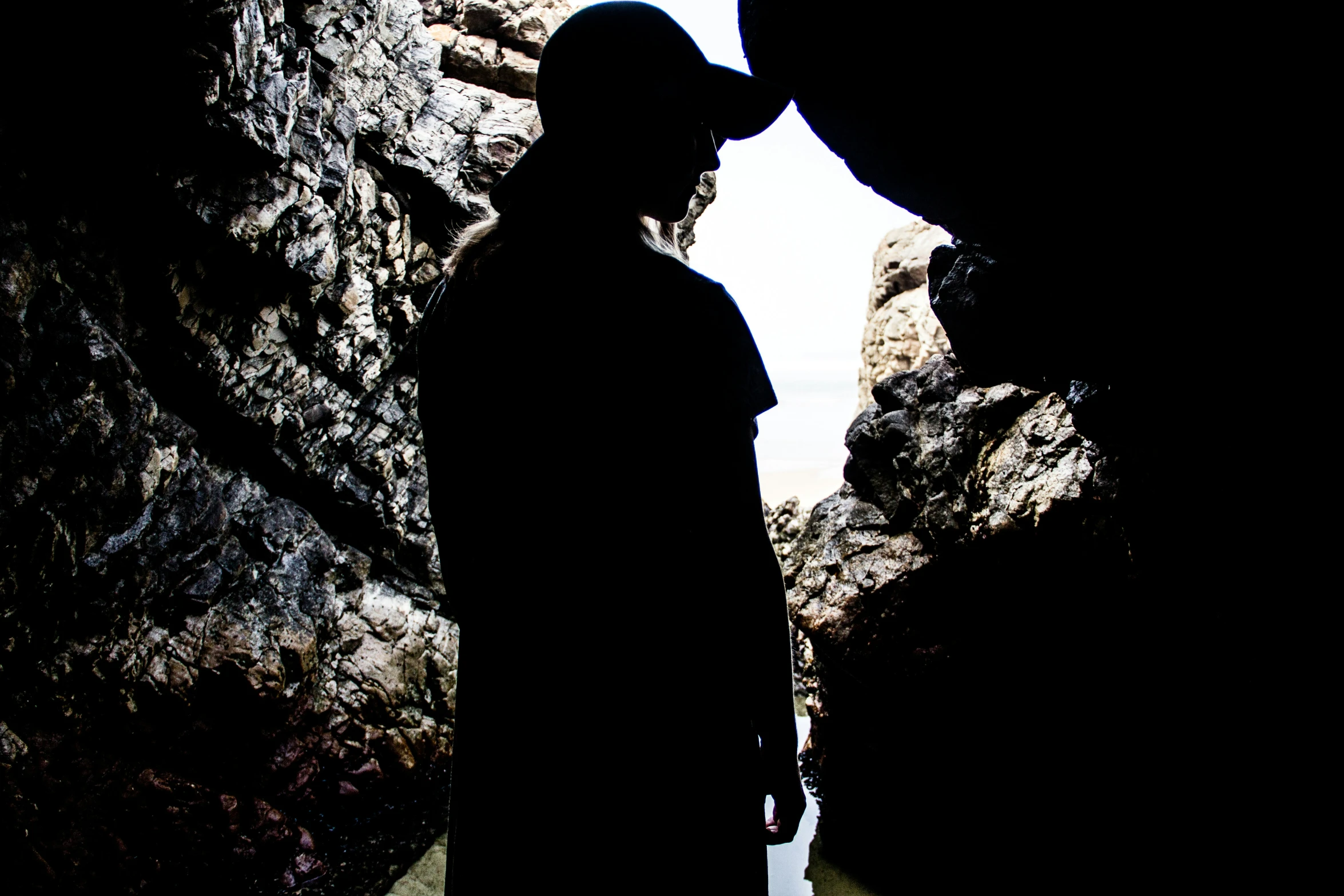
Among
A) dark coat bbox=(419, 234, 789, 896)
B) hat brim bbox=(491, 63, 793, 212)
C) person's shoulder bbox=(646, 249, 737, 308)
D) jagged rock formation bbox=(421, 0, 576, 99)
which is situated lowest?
dark coat bbox=(419, 234, 789, 896)

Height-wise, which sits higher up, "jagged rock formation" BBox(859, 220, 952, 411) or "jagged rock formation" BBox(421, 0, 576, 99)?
"jagged rock formation" BBox(421, 0, 576, 99)

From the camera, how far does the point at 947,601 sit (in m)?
3.43

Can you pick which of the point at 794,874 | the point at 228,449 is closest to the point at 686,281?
the point at 794,874

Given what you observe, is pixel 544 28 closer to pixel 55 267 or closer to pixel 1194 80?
pixel 55 267

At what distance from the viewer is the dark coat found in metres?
1.05

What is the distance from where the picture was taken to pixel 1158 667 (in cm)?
260

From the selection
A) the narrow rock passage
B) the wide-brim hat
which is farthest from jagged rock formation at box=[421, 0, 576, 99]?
the narrow rock passage

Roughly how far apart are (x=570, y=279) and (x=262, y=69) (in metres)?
4.39

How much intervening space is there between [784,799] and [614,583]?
59 centimetres

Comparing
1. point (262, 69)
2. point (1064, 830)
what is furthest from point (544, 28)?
point (1064, 830)

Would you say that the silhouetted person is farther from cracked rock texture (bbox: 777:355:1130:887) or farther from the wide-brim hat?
cracked rock texture (bbox: 777:355:1130:887)

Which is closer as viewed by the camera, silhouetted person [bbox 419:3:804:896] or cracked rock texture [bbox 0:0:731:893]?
silhouetted person [bbox 419:3:804:896]

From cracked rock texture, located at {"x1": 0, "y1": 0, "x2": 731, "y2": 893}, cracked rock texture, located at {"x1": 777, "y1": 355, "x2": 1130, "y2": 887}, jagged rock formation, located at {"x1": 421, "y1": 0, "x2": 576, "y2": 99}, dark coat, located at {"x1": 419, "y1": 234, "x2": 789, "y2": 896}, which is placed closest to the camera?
dark coat, located at {"x1": 419, "y1": 234, "x2": 789, "y2": 896}

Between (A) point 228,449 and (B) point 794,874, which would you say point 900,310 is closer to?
(B) point 794,874
